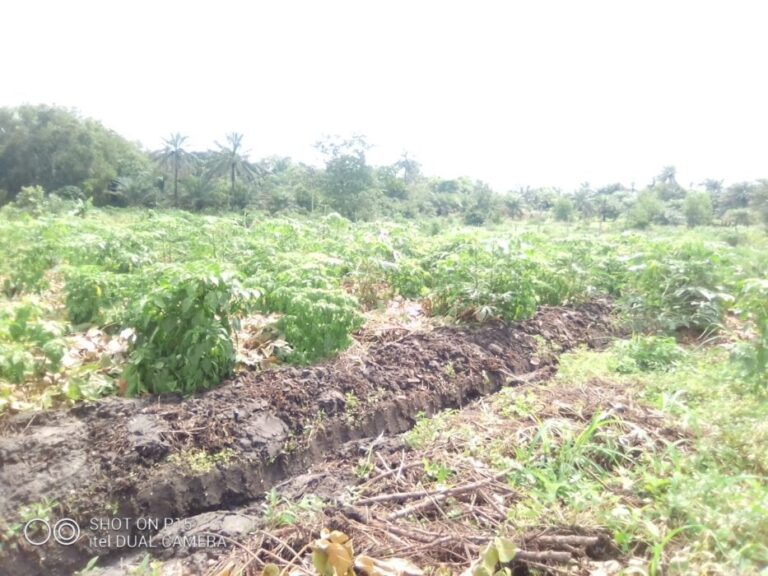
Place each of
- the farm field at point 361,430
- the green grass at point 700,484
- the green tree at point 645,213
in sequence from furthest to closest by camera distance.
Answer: the green tree at point 645,213
the farm field at point 361,430
the green grass at point 700,484

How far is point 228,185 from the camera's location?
124 ft

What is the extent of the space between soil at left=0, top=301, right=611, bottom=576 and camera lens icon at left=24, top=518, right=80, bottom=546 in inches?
0.9

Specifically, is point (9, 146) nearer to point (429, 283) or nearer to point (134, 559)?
point (429, 283)

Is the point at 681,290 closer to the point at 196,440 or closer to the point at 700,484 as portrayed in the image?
the point at 700,484

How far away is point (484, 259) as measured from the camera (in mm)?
5445

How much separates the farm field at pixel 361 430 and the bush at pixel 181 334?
14 mm

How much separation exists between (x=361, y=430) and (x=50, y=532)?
1.74 metres

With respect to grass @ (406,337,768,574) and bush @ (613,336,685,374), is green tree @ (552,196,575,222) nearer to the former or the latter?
bush @ (613,336,685,374)

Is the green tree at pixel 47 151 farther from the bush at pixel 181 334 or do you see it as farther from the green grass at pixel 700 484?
the green grass at pixel 700 484

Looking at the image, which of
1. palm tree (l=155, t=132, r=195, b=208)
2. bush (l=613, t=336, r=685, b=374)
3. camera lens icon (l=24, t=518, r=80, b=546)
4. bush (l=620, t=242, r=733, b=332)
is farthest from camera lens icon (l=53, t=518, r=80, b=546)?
palm tree (l=155, t=132, r=195, b=208)

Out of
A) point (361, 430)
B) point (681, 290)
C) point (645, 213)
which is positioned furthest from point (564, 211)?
point (361, 430)

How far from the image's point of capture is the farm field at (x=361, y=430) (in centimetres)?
214

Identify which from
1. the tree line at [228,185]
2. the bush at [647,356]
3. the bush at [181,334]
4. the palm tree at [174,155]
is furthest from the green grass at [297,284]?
the palm tree at [174,155]

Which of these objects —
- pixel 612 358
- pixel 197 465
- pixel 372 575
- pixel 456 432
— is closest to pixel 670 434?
pixel 456 432
